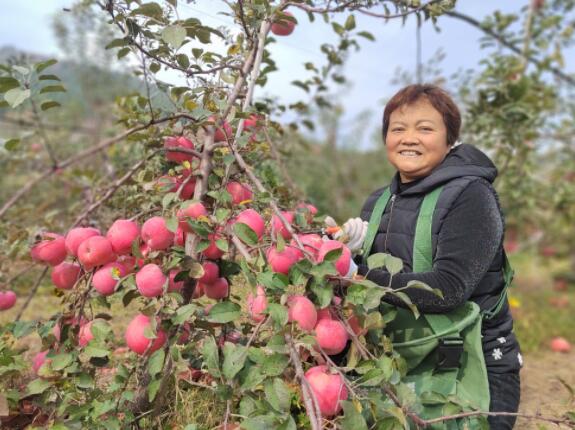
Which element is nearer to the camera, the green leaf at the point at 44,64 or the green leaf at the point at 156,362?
the green leaf at the point at 156,362

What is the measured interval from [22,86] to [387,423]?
50.0 inches

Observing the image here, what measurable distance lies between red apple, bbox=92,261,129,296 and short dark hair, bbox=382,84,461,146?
93cm

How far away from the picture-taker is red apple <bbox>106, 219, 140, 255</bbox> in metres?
1.37

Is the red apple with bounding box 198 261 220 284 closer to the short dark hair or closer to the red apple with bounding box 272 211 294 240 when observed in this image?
the red apple with bounding box 272 211 294 240

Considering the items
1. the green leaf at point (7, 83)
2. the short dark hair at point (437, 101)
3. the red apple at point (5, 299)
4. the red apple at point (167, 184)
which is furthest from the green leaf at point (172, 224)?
the red apple at point (5, 299)

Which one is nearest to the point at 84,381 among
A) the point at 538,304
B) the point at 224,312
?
the point at 224,312

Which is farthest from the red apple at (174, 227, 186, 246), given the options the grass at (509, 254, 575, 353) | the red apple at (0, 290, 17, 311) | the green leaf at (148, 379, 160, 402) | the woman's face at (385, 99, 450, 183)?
the grass at (509, 254, 575, 353)

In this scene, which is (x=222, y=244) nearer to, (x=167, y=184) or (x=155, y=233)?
(x=155, y=233)

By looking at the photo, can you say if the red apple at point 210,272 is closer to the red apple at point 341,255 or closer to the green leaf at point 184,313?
the green leaf at point 184,313

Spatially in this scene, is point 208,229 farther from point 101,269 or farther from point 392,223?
point 392,223

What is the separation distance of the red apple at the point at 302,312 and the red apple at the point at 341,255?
0.32 ft

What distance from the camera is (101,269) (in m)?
1.39

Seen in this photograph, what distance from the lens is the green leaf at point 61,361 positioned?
1.40 meters

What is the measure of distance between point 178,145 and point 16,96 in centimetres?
44
